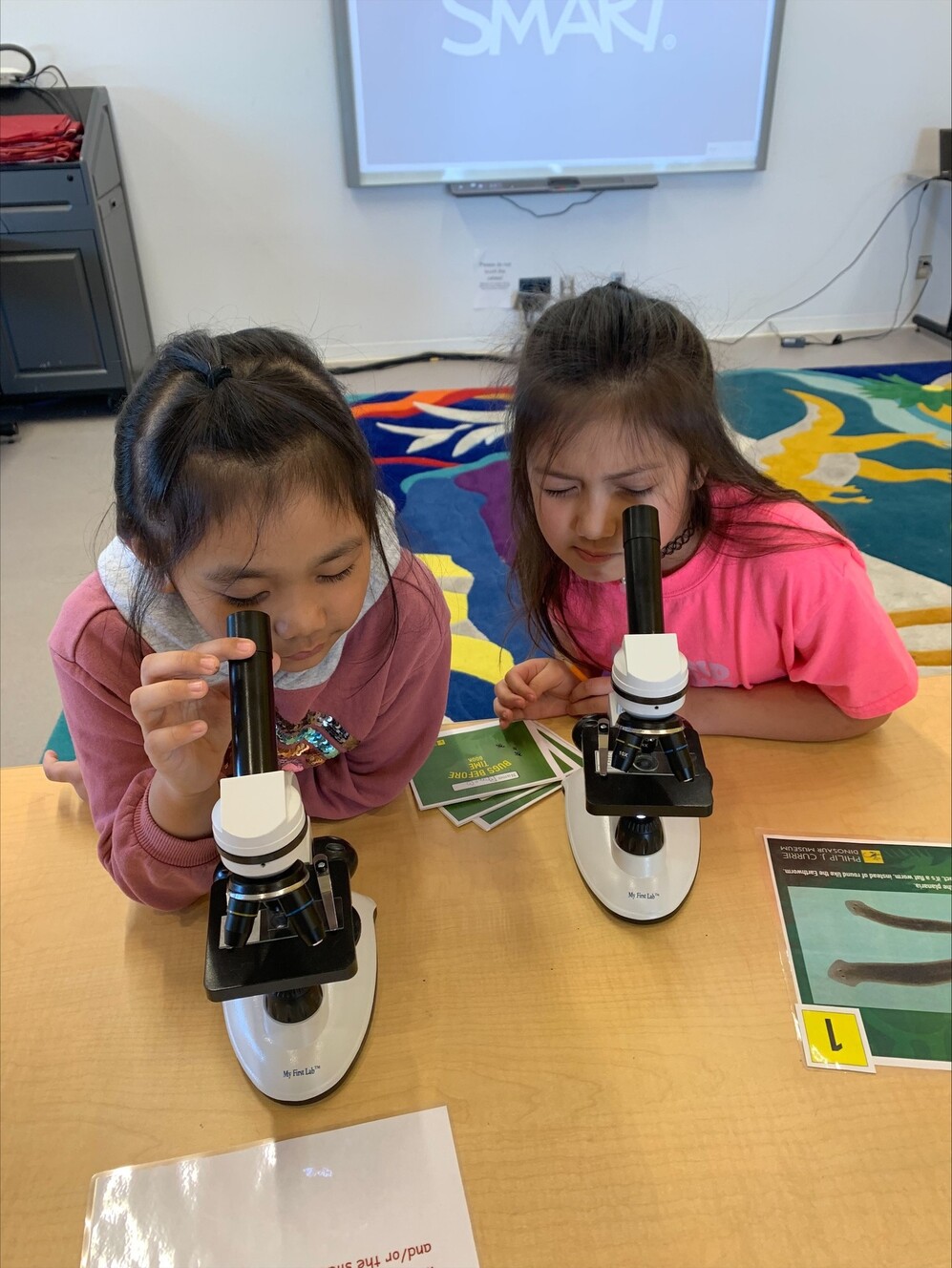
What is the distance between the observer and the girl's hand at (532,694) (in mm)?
927

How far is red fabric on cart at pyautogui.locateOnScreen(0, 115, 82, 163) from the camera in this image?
2438 millimetres

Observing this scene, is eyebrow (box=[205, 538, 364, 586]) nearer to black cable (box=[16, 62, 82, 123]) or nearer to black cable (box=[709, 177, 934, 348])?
black cable (box=[16, 62, 82, 123])

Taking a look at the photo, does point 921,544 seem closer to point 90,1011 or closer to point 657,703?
point 657,703

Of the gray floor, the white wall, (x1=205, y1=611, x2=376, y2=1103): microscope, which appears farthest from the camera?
the white wall

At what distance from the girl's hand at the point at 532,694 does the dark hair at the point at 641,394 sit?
19 cm

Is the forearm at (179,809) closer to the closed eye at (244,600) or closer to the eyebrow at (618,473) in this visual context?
the closed eye at (244,600)

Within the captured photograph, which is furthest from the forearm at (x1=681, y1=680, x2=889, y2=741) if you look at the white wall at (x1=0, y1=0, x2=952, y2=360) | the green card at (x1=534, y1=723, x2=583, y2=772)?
the white wall at (x1=0, y1=0, x2=952, y2=360)

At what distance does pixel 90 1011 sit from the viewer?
0.65m

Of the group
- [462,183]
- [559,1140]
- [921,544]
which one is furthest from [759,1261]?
[462,183]

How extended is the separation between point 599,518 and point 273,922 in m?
0.46

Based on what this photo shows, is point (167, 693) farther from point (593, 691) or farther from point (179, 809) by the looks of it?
point (593, 691)

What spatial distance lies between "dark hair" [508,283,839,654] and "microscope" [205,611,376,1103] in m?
0.41

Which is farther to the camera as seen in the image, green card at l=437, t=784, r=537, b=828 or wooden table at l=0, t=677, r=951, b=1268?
green card at l=437, t=784, r=537, b=828

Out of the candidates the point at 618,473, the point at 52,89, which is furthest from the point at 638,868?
the point at 52,89
